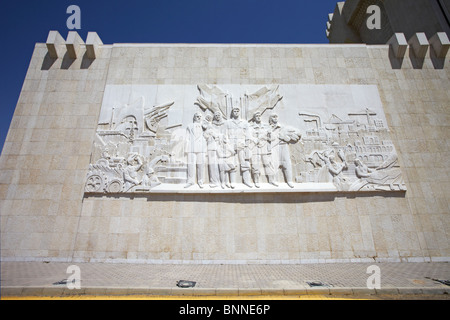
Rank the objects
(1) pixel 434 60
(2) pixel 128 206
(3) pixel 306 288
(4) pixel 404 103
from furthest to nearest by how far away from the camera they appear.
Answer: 1. (1) pixel 434 60
2. (4) pixel 404 103
3. (2) pixel 128 206
4. (3) pixel 306 288

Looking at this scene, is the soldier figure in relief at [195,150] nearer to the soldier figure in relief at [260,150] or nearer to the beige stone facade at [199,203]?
the beige stone facade at [199,203]

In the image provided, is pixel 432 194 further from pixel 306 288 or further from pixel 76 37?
pixel 76 37

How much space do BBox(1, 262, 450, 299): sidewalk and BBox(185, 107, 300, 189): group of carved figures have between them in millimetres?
2857

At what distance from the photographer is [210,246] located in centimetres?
734

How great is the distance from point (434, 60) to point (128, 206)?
13657 mm

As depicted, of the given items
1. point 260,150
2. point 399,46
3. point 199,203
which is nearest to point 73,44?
point 199,203

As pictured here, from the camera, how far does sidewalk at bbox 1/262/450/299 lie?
407 centimetres

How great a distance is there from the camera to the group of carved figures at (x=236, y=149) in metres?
7.88

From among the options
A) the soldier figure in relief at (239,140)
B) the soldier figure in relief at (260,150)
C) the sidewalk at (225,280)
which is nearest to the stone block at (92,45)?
the soldier figure in relief at (239,140)

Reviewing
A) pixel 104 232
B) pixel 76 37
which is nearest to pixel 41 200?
pixel 104 232

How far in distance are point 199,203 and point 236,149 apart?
2.28 metres

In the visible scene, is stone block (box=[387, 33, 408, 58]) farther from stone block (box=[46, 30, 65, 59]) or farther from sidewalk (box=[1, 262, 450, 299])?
stone block (box=[46, 30, 65, 59])

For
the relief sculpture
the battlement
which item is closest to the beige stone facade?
the relief sculpture

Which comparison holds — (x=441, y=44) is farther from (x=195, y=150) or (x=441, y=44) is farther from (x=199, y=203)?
(x=199, y=203)
